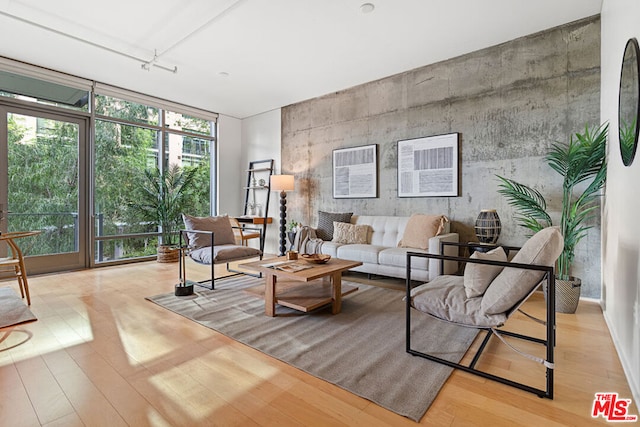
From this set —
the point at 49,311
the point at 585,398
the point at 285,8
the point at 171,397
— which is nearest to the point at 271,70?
the point at 285,8

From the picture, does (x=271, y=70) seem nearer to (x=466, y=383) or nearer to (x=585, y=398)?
(x=466, y=383)

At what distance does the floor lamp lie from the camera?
5.41 m

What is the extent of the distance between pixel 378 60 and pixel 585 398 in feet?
12.9

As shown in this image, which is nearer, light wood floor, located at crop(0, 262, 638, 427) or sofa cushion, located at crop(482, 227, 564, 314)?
light wood floor, located at crop(0, 262, 638, 427)

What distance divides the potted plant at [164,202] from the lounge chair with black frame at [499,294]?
176 inches

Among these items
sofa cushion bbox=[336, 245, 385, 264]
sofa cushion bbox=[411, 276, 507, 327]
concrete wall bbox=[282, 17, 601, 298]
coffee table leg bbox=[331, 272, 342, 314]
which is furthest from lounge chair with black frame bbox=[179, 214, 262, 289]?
sofa cushion bbox=[411, 276, 507, 327]

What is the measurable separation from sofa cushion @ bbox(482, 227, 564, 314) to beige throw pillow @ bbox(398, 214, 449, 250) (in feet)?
6.71

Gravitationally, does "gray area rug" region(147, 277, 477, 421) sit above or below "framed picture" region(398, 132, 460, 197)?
below

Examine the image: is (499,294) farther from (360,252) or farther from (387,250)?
(360,252)

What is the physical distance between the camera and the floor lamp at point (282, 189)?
541 cm

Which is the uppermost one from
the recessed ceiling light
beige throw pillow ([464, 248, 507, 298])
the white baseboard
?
the recessed ceiling light

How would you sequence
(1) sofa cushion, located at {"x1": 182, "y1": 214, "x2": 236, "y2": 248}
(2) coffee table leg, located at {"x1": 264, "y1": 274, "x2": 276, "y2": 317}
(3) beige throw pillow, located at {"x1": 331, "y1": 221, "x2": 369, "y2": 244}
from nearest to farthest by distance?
(2) coffee table leg, located at {"x1": 264, "y1": 274, "x2": 276, "y2": 317} < (1) sofa cushion, located at {"x1": 182, "y1": 214, "x2": 236, "y2": 248} < (3) beige throw pillow, located at {"x1": 331, "y1": 221, "x2": 369, "y2": 244}

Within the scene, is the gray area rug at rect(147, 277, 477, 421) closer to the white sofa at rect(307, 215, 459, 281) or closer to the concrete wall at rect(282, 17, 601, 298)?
the white sofa at rect(307, 215, 459, 281)

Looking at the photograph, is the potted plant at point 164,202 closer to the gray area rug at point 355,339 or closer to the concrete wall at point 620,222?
the gray area rug at point 355,339
